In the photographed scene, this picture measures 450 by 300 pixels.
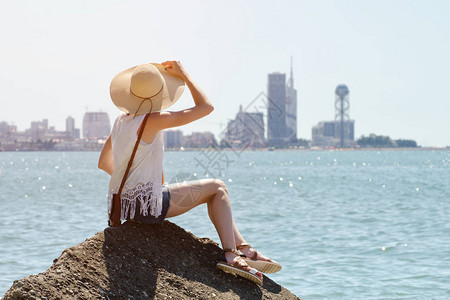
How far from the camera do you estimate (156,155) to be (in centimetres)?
470

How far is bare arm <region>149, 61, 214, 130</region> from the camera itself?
4.61 meters

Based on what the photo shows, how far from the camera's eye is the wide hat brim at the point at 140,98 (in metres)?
4.73

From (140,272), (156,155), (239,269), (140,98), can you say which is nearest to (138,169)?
(156,155)

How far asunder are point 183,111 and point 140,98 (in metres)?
0.33

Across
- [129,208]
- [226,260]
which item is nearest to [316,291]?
[226,260]

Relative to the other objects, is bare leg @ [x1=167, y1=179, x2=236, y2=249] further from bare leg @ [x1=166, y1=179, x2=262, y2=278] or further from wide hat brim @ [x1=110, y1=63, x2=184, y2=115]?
wide hat brim @ [x1=110, y1=63, x2=184, y2=115]

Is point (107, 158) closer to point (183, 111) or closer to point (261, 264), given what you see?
point (183, 111)

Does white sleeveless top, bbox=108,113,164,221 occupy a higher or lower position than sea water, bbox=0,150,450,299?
higher

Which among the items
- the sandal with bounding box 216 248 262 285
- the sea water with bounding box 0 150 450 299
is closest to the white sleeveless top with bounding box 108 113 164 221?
the sandal with bounding box 216 248 262 285

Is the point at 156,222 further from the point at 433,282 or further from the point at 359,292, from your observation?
the point at 433,282

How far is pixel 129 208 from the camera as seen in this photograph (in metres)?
4.79

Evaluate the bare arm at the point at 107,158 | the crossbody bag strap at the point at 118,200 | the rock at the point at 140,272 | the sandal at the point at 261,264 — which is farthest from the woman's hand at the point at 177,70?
the sandal at the point at 261,264

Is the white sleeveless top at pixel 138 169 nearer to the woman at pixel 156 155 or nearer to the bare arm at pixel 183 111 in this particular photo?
the woman at pixel 156 155

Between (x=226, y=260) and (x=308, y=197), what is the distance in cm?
2048
